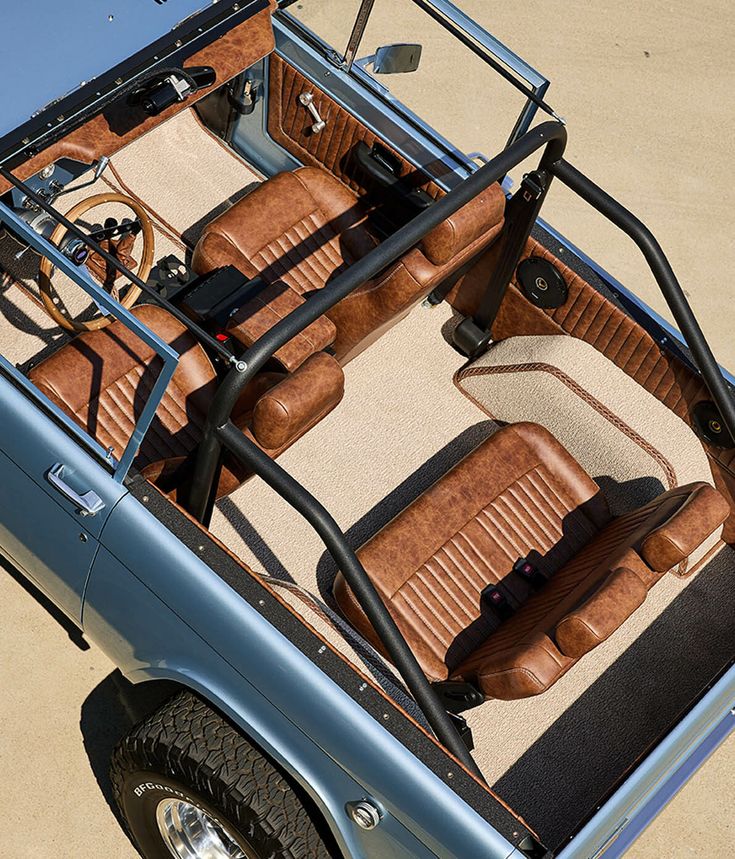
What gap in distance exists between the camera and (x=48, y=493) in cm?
350

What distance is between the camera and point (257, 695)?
3258 millimetres

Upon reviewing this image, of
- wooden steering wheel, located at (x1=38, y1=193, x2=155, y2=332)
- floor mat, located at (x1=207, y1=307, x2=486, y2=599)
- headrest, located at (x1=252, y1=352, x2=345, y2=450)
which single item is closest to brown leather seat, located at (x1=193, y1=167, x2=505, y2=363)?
wooden steering wheel, located at (x1=38, y1=193, x2=155, y2=332)

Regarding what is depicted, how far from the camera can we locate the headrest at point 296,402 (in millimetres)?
3475

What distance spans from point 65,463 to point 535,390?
1.90 m

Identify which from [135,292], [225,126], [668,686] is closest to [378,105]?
[225,126]

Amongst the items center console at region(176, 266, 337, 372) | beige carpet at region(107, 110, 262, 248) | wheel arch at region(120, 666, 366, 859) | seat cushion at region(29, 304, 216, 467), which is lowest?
wheel arch at region(120, 666, 366, 859)

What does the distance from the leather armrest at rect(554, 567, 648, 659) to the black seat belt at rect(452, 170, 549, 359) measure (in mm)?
1454

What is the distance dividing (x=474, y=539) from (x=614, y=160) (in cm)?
319

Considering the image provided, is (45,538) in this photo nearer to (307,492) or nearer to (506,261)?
(307,492)

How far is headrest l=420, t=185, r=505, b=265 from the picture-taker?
13.0ft

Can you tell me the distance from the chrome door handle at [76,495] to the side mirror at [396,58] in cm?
200

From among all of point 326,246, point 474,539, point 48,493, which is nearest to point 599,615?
point 474,539

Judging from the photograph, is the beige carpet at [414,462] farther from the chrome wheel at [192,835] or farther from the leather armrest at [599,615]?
the chrome wheel at [192,835]

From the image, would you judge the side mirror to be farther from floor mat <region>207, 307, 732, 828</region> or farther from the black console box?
floor mat <region>207, 307, 732, 828</region>
